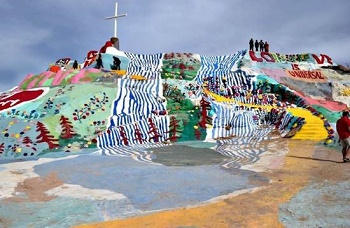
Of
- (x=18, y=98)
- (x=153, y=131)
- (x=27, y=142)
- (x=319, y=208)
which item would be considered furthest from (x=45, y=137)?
(x=319, y=208)

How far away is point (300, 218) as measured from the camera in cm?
471

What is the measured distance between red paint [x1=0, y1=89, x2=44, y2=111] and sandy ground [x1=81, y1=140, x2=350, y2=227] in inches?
466

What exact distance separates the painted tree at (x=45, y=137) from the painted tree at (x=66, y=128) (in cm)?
42

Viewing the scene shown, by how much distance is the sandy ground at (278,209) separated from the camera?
4.62 meters

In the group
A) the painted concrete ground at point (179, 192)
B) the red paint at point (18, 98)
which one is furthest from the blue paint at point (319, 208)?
the red paint at point (18, 98)

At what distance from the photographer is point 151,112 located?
1529 centimetres

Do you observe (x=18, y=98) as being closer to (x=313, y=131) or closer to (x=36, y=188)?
(x=36, y=188)

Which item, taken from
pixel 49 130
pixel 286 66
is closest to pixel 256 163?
pixel 49 130

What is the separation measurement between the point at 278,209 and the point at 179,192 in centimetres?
181

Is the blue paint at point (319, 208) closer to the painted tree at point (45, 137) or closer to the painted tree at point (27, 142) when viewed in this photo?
the painted tree at point (45, 137)

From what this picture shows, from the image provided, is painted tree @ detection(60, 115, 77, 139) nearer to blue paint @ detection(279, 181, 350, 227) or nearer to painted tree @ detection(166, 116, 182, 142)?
painted tree @ detection(166, 116, 182, 142)

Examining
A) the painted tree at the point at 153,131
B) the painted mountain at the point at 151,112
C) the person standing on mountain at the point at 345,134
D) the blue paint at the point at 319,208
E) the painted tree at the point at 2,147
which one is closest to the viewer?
the blue paint at the point at 319,208

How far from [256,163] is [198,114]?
6447 millimetres

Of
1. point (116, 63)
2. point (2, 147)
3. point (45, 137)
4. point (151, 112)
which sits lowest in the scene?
point (2, 147)
